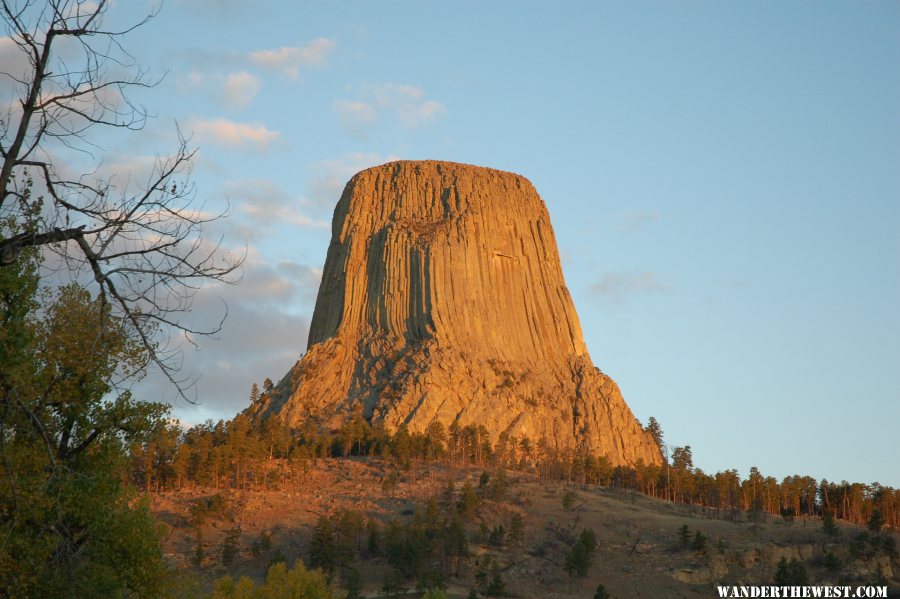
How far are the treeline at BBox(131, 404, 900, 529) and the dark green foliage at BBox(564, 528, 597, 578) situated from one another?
2837 centimetres

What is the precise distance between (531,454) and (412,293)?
3269 cm

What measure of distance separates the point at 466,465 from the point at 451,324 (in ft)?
117

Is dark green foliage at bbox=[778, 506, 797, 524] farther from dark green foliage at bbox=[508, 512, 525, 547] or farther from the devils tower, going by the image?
the devils tower

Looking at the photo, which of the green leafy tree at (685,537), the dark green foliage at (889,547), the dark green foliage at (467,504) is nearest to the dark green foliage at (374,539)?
the dark green foliage at (467,504)

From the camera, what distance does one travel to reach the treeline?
106 metres

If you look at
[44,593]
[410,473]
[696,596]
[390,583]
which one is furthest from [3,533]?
[410,473]

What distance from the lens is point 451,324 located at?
157 m

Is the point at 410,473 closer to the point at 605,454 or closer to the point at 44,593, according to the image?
the point at 605,454

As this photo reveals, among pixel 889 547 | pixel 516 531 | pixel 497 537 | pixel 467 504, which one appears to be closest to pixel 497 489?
pixel 467 504

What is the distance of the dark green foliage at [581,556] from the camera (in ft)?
276

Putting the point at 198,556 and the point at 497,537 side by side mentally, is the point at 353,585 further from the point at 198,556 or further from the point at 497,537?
the point at 497,537

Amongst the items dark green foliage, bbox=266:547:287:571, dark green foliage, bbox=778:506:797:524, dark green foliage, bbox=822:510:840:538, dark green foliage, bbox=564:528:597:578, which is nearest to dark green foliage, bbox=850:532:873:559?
dark green foliage, bbox=822:510:840:538

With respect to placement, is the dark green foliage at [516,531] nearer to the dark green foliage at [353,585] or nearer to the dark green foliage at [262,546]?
the dark green foliage at [353,585]

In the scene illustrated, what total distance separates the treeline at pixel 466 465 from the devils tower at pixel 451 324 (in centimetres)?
568
